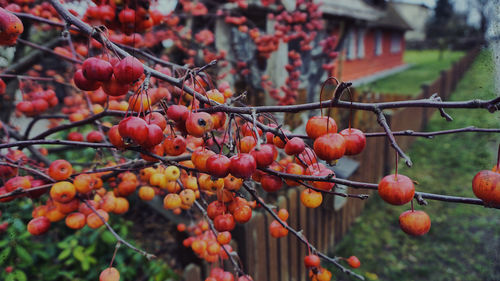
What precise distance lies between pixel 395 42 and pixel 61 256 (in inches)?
1038

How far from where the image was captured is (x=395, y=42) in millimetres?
23750

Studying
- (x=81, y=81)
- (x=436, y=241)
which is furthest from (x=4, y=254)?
→ (x=436, y=241)

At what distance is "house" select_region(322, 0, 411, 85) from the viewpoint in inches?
345

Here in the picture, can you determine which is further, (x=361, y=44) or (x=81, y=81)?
(x=361, y=44)

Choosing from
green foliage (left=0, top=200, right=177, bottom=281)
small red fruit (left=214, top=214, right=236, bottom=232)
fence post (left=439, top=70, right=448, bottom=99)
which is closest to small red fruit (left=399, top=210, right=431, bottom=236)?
small red fruit (left=214, top=214, right=236, bottom=232)

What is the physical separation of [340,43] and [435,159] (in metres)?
3.35

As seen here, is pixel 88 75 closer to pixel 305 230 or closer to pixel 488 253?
pixel 305 230

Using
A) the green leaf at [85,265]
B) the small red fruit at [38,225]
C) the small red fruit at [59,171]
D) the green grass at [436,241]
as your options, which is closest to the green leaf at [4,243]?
the green leaf at [85,265]

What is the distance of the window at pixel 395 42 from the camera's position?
2312 cm

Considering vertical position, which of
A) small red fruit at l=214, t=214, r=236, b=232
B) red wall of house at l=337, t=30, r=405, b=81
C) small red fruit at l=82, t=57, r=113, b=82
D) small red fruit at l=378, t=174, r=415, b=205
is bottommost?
small red fruit at l=214, t=214, r=236, b=232

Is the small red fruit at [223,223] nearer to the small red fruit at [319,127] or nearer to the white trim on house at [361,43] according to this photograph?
the small red fruit at [319,127]

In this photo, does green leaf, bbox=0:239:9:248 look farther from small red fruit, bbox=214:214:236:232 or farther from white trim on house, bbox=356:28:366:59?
white trim on house, bbox=356:28:366:59

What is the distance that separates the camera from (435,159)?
6492mm

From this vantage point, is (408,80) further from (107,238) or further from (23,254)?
(23,254)
